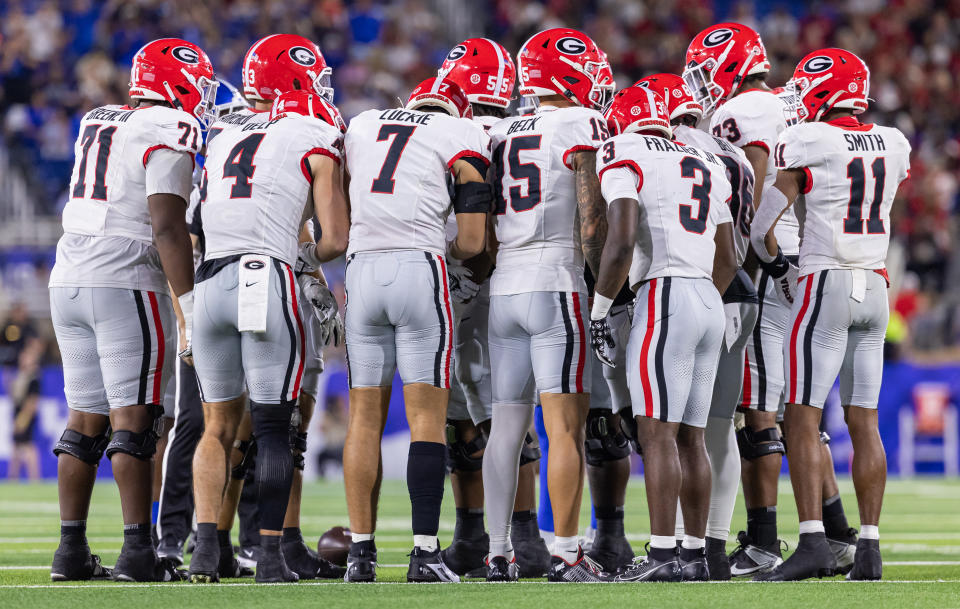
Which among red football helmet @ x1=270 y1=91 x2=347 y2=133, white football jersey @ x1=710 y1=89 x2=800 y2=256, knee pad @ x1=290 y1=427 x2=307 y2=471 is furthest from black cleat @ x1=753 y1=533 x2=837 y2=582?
red football helmet @ x1=270 y1=91 x2=347 y2=133

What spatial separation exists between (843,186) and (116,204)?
11.6 ft

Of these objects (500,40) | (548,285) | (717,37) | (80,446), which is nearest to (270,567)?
(80,446)

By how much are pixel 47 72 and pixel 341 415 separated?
25.5 feet

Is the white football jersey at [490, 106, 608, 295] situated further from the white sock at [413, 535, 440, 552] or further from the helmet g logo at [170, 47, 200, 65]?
the helmet g logo at [170, 47, 200, 65]

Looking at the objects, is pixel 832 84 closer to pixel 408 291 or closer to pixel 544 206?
pixel 544 206

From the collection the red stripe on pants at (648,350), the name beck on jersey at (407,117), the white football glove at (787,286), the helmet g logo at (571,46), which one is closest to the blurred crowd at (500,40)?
the white football glove at (787,286)

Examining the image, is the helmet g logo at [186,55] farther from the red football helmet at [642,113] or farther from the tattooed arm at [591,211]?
the red football helmet at [642,113]

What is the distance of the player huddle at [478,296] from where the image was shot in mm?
5977

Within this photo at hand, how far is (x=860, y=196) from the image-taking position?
6.47 meters

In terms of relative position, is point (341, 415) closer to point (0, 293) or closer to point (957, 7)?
point (0, 293)

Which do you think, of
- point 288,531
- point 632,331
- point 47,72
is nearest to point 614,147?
point 632,331

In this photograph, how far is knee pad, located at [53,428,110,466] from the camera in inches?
245

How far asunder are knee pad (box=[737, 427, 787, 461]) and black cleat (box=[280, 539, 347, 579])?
2202 mm

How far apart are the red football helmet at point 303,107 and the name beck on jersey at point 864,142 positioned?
252cm
